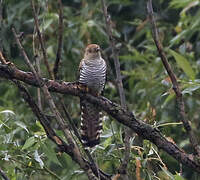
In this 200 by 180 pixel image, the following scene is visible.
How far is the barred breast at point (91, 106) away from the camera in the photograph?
3.65 metres

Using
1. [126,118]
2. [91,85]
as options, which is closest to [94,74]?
[91,85]

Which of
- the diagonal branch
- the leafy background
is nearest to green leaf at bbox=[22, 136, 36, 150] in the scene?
the leafy background

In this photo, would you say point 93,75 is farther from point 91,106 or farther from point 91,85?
point 91,106

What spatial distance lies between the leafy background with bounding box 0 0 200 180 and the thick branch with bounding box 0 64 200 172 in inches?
3.0

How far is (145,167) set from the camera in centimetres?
287

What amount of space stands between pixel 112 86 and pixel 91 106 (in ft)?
5.27

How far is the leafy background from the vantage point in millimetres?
3043

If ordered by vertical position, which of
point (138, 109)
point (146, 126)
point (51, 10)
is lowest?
A: point (138, 109)

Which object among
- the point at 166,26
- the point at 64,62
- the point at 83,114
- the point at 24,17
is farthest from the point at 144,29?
the point at 83,114

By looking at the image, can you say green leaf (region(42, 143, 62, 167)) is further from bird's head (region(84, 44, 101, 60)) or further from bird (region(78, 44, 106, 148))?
bird's head (region(84, 44, 101, 60))

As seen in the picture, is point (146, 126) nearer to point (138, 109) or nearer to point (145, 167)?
point (145, 167)

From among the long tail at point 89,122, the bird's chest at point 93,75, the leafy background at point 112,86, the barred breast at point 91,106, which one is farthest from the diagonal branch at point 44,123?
the bird's chest at point 93,75

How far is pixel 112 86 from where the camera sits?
18.3 ft

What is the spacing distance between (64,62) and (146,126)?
9.56 feet
